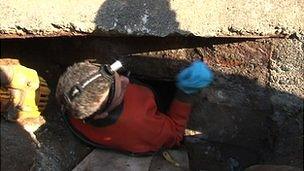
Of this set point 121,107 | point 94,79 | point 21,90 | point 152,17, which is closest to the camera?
point 94,79

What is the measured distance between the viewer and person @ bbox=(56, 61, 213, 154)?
7.78 ft

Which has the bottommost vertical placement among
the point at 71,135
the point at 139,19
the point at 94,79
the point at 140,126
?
the point at 71,135

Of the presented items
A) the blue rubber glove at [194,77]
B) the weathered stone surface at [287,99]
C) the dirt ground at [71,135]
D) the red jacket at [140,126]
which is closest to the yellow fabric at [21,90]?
the dirt ground at [71,135]

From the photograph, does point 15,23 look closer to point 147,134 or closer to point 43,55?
point 43,55

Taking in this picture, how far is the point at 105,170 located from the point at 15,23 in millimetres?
885

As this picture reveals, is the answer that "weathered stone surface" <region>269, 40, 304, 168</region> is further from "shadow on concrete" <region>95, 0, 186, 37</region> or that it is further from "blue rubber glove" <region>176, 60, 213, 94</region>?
"shadow on concrete" <region>95, 0, 186, 37</region>

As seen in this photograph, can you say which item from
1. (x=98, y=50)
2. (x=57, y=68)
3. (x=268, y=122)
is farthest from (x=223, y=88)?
(x=57, y=68)

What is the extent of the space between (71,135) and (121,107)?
0.48 m

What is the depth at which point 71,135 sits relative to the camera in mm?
2932

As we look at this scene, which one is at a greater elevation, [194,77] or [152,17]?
[152,17]

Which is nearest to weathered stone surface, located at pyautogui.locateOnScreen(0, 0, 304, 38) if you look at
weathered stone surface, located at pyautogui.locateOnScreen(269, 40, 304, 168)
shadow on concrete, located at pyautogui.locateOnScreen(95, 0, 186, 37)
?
shadow on concrete, located at pyautogui.locateOnScreen(95, 0, 186, 37)

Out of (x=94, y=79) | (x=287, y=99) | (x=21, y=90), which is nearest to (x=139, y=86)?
(x=94, y=79)

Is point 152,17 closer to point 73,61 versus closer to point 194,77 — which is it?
point 194,77

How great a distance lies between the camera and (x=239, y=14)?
95.9 inches
